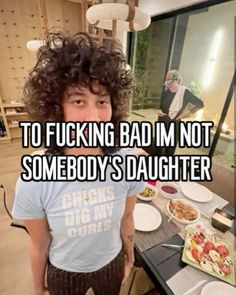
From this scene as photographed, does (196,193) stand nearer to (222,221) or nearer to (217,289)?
(222,221)

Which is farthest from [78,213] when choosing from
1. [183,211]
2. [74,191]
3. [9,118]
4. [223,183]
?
[9,118]

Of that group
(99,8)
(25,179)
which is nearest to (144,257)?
(25,179)

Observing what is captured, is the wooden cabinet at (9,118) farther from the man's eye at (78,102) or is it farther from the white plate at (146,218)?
the man's eye at (78,102)

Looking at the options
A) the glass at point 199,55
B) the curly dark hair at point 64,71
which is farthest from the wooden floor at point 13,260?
the glass at point 199,55

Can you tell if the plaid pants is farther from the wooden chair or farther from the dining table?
the wooden chair

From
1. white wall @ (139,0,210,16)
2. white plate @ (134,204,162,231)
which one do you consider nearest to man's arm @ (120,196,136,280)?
white plate @ (134,204,162,231)

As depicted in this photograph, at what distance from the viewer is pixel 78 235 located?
0.62 metres

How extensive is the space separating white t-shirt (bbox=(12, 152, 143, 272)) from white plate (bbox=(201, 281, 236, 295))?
0.40 meters

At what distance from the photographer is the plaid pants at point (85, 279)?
27.3 inches

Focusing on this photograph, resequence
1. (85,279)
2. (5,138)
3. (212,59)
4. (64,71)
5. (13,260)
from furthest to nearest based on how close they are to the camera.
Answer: (5,138) → (212,59) → (13,260) → (85,279) → (64,71)

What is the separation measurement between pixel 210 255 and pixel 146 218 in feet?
1.13

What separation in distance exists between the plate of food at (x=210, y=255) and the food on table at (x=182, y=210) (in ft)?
0.37

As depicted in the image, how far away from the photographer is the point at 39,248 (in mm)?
645

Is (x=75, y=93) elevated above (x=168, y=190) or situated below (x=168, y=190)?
above
